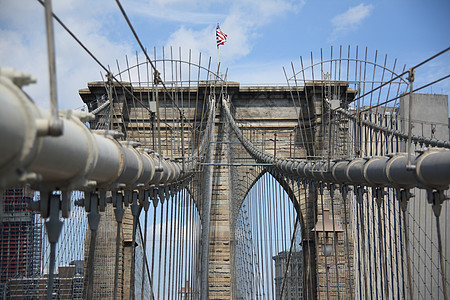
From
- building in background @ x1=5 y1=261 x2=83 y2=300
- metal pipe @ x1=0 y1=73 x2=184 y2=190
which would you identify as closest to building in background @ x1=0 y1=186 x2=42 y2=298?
building in background @ x1=5 y1=261 x2=83 y2=300

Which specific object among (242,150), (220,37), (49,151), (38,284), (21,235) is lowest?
(38,284)

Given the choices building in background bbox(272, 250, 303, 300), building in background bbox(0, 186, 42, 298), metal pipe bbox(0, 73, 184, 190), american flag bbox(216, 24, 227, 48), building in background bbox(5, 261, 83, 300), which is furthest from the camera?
american flag bbox(216, 24, 227, 48)

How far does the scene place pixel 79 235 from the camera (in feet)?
35.8

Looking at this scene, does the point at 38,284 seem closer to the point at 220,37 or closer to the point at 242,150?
the point at 242,150

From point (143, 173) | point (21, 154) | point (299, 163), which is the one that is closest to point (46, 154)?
point (21, 154)

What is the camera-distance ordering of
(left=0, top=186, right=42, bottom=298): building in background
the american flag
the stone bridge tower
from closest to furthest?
(left=0, top=186, right=42, bottom=298): building in background
the stone bridge tower
the american flag

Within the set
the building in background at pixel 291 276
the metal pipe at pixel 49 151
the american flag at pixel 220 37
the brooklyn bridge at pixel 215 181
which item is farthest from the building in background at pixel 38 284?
the american flag at pixel 220 37

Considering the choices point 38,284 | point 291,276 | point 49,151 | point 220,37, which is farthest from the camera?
point 220,37

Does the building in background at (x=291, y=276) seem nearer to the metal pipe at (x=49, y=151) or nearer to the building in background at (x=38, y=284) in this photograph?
the building in background at (x=38, y=284)

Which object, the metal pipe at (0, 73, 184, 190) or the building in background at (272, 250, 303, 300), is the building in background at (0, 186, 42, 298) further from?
the metal pipe at (0, 73, 184, 190)

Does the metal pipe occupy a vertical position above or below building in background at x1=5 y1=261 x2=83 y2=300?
above

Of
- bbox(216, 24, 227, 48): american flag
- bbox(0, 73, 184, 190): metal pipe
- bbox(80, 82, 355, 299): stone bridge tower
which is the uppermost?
bbox(216, 24, 227, 48): american flag

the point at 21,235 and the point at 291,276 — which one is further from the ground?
the point at 21,235

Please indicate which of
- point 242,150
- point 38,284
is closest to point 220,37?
point 242,150
